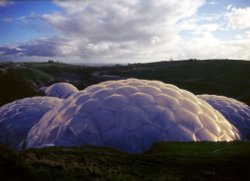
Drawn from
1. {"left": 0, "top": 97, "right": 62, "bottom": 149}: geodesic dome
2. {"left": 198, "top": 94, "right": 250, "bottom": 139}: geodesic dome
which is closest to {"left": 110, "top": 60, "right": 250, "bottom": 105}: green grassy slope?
{"left": 198, "top": 94, "right": 250, "bottom": 139}: geodesic dome

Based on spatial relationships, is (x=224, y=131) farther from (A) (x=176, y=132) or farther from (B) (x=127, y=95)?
(B) (x=127, y=95)

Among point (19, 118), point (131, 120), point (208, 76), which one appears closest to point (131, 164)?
point (131, 120)

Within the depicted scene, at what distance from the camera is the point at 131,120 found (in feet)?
36.9

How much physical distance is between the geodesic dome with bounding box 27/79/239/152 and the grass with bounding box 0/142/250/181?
4.50 ft

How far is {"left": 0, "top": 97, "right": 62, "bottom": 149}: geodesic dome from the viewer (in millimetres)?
15304

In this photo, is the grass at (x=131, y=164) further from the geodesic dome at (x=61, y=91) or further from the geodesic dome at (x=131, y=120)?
the geodesic dome at (x=61, y=91)

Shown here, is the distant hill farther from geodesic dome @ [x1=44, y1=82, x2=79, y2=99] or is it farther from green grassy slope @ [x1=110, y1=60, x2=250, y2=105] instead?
geodesic dome @ [x1=44, y1=82, x2=79, y2=99]

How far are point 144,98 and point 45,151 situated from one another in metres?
4.17

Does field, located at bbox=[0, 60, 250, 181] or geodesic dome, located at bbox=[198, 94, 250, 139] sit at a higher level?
field, located at bbox=[0, 60, 250, 181]

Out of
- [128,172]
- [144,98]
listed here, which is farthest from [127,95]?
[128,172]

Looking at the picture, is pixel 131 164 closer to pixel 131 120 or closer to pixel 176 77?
pixel 131 120

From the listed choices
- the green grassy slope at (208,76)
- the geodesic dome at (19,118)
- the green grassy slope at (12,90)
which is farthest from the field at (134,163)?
the green grassy slope at (208,76)

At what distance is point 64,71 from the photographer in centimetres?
7775

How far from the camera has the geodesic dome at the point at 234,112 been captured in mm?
16562
